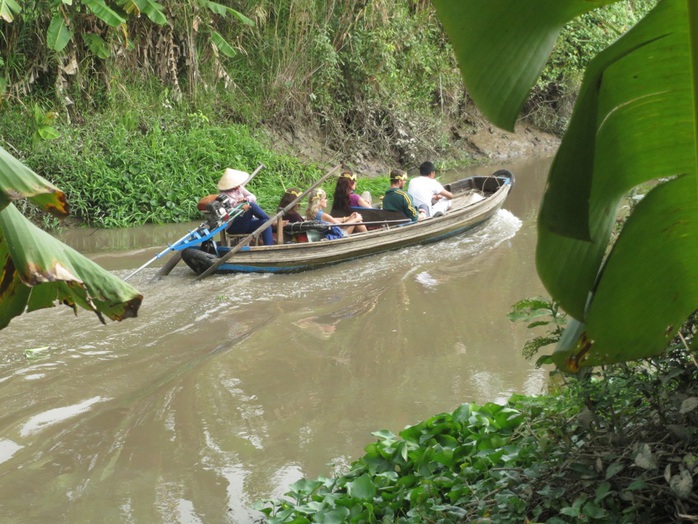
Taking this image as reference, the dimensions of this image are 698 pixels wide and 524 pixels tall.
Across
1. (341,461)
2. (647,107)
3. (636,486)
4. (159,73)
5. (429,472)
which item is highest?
(159,73)

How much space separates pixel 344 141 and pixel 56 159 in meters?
7.19

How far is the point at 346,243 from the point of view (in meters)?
10.4

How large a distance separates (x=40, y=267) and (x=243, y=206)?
7722mm

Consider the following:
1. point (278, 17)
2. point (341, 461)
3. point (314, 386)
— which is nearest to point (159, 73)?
point (278, 17)

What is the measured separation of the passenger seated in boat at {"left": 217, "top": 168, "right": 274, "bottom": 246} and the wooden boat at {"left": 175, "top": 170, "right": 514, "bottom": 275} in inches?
12.2

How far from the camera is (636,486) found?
2414mm

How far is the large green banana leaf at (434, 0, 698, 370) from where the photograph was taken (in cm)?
185

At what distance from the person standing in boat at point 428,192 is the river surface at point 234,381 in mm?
1754

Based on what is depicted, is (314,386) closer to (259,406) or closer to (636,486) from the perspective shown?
(259,406)

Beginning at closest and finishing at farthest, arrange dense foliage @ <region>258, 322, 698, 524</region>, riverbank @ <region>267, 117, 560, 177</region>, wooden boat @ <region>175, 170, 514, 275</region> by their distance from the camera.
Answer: dense foliage @ <region>258, 322, 698, 524</region> < wooden boat @ <region>175, 170, 514, 275</region> < riverbank @ <region>267, 117, 560, 177</region>

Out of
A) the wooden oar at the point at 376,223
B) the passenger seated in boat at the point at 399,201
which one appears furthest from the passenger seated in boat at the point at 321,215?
the passenger seated in boat at the point at 399,201

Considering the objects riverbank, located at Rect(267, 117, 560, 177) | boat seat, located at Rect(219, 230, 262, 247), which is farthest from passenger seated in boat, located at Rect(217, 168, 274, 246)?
riverbank, located at Rect(267, 117, 560, 177)

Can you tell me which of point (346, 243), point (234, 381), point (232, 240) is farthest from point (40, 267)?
point (346, 243)

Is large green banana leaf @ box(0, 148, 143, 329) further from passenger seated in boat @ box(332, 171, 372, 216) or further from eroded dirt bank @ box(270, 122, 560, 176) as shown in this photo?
eroded dirt bank @ box(270, 122, 560, 176)
